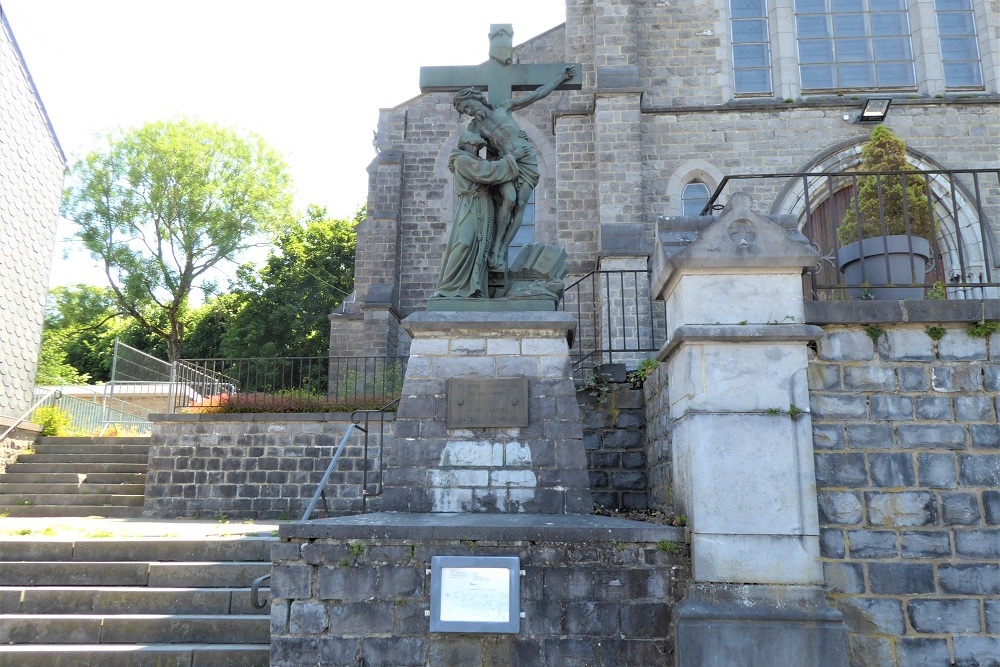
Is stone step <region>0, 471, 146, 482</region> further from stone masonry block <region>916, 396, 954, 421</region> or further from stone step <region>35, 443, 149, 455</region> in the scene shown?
stone masonry block <region>916, 396, 954, 421</region>

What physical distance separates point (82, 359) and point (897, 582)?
137 feet

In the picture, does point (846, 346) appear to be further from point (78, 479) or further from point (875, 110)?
point (78, 479)

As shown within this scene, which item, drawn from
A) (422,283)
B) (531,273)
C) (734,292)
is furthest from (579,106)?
(734,292)

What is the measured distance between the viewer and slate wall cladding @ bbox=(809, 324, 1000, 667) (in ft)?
14.8

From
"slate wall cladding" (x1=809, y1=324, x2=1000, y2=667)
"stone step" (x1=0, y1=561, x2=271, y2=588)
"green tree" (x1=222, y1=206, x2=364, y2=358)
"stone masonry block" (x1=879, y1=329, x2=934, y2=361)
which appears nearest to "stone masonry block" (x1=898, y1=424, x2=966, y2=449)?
"slate wall cladding" (x1=809, y1=324, x2=1000, y2=667)

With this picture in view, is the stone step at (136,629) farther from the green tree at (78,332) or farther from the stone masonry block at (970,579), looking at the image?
the green tree at (78,332)

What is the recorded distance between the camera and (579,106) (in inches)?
610

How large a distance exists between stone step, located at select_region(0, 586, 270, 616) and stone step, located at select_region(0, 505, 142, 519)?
5280 mm

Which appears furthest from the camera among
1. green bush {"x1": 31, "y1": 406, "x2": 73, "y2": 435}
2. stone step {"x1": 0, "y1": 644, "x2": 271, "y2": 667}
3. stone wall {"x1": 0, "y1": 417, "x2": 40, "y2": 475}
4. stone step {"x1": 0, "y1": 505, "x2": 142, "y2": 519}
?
green bush {"x1": 31, "y1": 406, "x2": 73, "y2": 435}

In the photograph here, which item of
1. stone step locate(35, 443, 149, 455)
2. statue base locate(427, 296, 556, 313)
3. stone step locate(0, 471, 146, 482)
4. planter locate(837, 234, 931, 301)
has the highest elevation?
planter locate(837, 234, 931, 301)

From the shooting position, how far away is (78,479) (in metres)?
12.0

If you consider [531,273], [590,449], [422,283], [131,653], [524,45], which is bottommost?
[131,653]

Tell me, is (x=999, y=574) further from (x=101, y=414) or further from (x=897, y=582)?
(x=101, y=414)

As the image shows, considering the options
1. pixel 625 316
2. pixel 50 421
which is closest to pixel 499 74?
pixel 625 316
